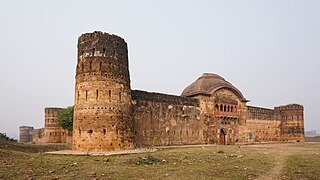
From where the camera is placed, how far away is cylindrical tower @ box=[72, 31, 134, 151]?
64.3 feet

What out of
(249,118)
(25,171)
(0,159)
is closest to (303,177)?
(25,171)

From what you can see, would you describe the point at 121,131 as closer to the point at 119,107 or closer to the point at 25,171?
the point at 119,107

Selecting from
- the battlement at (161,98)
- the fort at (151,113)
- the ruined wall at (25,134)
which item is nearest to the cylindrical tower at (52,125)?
the fort at (151,113)

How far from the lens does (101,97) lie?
2002 centimetres

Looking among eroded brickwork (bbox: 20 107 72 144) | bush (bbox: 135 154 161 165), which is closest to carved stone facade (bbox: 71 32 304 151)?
bush (bbox: 135 154 161 165)

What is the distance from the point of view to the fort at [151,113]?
19906 mm

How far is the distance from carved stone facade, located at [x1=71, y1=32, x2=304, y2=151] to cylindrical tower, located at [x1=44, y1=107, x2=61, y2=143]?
2288cm

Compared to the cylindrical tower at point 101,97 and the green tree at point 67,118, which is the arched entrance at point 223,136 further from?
the green tree at point 67,118

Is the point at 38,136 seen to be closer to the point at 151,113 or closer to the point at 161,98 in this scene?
the point at 161,98

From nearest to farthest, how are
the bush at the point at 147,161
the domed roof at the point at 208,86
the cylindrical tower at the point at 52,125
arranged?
the bush at the point at 147,161
the domed roof at the point at 208,86
the cylindrical tower at the point at 52,125

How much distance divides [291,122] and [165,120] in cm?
2421

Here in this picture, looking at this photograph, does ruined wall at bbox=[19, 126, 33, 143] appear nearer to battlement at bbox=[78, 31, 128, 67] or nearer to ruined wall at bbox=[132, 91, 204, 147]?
ruined wall at bbox=[132, 91, 204, 147]

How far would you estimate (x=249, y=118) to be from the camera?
3644 cm

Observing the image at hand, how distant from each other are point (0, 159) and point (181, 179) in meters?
8.80
